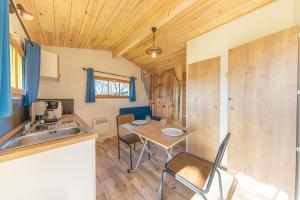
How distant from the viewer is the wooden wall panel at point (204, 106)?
2223 mm

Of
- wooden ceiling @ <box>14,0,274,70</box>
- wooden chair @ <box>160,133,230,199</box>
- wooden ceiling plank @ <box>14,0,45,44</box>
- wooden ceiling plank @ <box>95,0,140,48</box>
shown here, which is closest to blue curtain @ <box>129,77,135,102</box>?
wooden ceiling @ <box>14,0,274,70</box>

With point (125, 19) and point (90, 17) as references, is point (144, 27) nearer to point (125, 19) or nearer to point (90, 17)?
point (125, 19)

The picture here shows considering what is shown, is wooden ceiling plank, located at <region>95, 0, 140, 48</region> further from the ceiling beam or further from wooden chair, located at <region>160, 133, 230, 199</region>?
wooden chair, located at <region>160, 133, 230, 199</region>

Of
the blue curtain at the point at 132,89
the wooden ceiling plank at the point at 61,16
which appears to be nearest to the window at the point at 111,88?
the blue curtain at the point at 132,89

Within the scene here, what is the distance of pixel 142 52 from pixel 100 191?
10.1 ft

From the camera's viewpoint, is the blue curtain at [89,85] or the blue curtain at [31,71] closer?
the blue curtain at [31,71]

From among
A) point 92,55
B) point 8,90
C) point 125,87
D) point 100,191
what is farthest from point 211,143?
point 92,55

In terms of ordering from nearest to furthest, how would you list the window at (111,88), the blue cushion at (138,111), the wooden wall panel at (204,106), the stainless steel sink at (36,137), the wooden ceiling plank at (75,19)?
the stainless steel sink at (36,137), the wooden ceiling plank at (75,19), the wooden wall panel at (204,106), the window at (111,88), the blue cushion at (138,111)

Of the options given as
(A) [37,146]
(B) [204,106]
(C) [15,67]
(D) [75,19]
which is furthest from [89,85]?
(B) [204,106]

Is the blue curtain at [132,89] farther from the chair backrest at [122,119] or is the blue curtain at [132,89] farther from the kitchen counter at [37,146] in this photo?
the kitchen counter at [37,146]

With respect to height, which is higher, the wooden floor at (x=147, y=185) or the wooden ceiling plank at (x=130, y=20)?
the wooden ceiling plank at (x=130, y=20)

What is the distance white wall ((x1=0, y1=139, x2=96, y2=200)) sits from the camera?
832 mm

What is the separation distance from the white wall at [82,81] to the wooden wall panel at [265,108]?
2.97 metres

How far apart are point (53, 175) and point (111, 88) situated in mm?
3023
